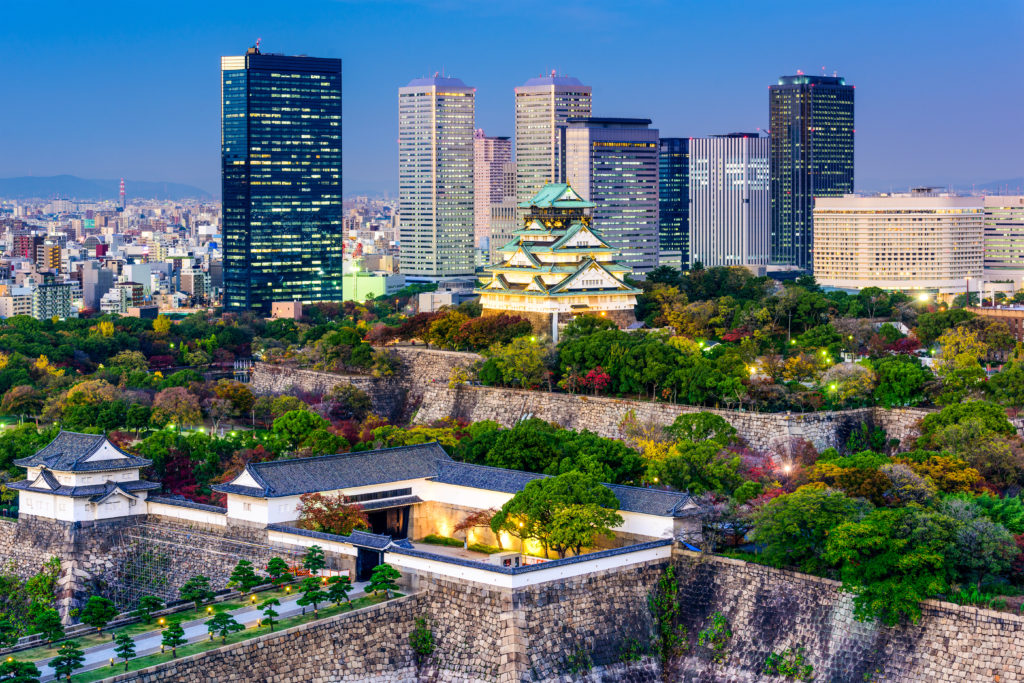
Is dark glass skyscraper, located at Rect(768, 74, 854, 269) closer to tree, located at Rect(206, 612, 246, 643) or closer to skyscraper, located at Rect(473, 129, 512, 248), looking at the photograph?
skyscraper, located at Rect(473, 129, 512, 248)

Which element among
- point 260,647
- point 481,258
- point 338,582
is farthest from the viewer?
point 481,258

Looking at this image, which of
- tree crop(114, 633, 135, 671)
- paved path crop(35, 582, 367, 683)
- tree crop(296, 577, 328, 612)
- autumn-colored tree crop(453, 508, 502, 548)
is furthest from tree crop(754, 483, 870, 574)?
tree crop(114, 633, 135, 671)

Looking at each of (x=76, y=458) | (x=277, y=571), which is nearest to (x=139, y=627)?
(x=277, y=571)

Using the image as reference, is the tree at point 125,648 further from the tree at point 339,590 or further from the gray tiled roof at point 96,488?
the gray tiled roof at point 96,488

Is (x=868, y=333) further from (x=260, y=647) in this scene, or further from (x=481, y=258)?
(x=481, y=258)

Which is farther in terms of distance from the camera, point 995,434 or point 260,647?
point 995,434

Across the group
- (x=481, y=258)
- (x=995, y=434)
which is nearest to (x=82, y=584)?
(x=995, y=434)
